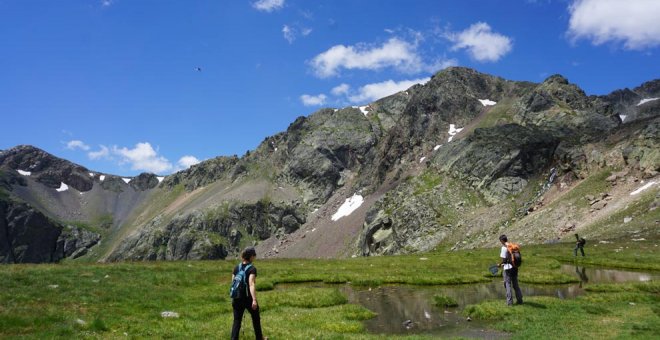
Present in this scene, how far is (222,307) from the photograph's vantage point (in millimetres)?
24016

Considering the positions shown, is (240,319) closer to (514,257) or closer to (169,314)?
(169,314)

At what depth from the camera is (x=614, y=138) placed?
103 meters

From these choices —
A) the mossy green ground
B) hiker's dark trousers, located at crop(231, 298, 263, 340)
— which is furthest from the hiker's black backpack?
the mossy green ground

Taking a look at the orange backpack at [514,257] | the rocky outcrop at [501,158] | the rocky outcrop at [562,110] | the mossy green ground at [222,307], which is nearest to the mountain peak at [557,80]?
the rocky outcrop at [562,110]

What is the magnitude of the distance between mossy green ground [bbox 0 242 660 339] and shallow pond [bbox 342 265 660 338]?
1091 millimetres

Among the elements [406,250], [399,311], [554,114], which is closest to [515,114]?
[554,114]

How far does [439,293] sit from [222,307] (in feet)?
46.3

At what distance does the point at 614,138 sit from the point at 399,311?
10225cm

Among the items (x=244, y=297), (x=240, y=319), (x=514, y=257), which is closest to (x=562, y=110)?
(x=514, y=257)

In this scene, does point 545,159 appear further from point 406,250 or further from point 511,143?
point 406,250

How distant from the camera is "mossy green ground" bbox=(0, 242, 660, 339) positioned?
58.2ft

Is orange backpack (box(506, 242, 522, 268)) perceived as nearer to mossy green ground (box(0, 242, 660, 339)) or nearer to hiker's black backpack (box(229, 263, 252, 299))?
mossy green ground (box(0, 242, 660, 339))

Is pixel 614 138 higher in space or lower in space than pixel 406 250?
higher

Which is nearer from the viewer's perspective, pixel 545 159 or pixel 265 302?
pixel 265 302
